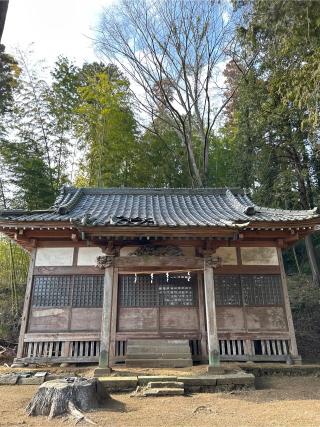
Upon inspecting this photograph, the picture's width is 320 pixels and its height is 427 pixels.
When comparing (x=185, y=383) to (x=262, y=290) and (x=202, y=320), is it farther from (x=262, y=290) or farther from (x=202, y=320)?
(x=262, y=290)

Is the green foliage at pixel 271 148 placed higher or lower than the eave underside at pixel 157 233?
higher

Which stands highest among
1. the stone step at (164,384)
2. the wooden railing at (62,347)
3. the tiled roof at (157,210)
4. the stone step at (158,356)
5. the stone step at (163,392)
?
the tiled roof at (157,210)

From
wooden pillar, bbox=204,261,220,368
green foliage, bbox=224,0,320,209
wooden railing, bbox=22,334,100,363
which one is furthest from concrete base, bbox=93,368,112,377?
green foliage, bbox=224,0,320,209

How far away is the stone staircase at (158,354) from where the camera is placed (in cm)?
764

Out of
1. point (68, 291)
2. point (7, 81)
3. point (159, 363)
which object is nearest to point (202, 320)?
point (159, 363)

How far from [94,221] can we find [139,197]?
15.5 feet

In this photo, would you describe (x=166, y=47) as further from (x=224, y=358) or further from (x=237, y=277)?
(x=224, y=358)

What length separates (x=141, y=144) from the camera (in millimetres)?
17406

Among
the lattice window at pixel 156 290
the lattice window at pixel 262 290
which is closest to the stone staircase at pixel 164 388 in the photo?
the lattice window at pixel 156 290

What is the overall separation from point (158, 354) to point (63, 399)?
11.2 ft

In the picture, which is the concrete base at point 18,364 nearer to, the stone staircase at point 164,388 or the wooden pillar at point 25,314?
the wooden pillar at point 25,314

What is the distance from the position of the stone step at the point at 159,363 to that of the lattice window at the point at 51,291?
2.29m

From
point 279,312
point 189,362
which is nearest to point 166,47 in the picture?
point 279,312

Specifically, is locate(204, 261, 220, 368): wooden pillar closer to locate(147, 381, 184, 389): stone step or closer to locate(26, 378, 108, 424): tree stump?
locate(147, 381, 184, 389): stone step
